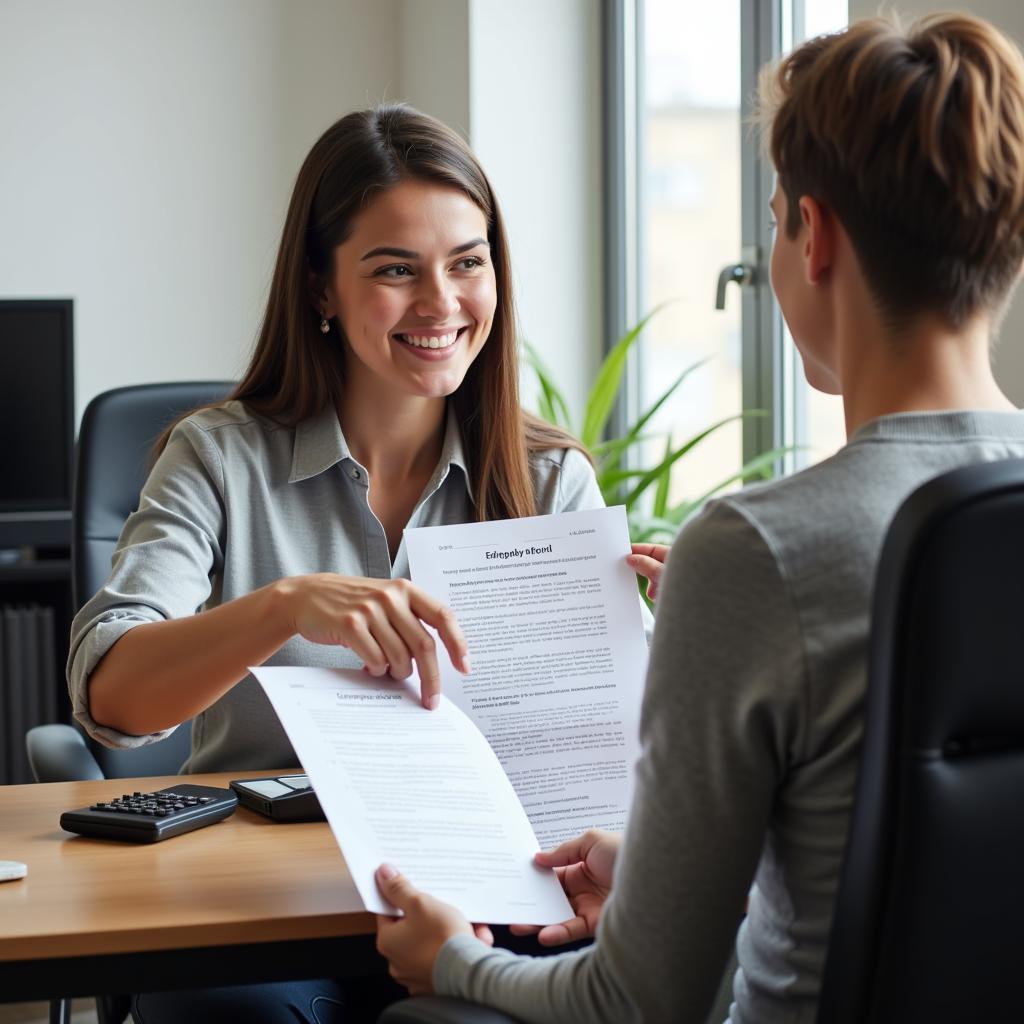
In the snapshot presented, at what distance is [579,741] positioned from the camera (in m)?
1.26

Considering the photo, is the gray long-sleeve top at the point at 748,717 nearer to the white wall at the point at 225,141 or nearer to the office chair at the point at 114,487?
the office chair at the point at 114,487

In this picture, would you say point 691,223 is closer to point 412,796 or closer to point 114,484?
point 114,484

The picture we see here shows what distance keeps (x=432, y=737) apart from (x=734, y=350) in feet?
7.18

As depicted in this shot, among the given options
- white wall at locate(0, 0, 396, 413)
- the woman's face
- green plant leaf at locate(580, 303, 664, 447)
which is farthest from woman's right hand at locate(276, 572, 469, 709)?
white wall at locate(0, 0, 396, 413)

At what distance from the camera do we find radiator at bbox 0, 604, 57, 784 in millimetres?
3436

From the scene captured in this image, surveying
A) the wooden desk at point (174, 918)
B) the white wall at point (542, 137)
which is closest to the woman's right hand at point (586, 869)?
the wooden desk at point (174, 918)

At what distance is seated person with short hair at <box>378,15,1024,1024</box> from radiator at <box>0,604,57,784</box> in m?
2.85

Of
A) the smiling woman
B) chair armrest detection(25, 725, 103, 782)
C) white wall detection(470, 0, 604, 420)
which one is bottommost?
chair armrest detection(25, 725, 103, 782)

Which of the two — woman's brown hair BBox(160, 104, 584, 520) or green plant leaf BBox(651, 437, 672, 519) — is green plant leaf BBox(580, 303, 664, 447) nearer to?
green plant leaf BBox(651, 437, 672, 519)

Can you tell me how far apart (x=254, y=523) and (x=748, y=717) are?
1.01 m

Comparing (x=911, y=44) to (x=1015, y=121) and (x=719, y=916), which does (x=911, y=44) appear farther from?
(x=719, y=916)

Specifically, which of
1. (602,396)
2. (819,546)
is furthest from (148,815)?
(602,396)

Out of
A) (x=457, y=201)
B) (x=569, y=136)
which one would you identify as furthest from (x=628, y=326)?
(x=457, y=201)

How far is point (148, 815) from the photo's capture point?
1238 millimetres
